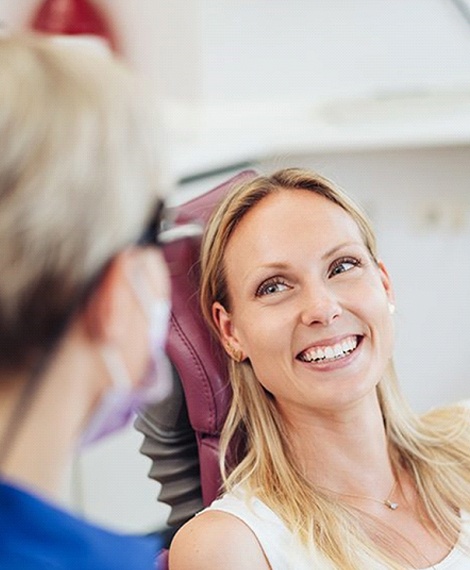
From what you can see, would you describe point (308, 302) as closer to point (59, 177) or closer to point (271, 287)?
point (271, 287)

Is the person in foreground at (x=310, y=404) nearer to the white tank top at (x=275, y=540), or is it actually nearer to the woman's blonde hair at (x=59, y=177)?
the white tank top at (x=275, y=540)

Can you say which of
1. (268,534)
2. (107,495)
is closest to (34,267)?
(268,534)

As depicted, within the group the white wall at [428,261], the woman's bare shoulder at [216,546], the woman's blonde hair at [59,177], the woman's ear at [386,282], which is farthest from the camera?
the white wall at [428,261]

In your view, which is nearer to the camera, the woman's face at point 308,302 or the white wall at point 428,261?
the woman's face at point 308,302

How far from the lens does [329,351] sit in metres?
1.45

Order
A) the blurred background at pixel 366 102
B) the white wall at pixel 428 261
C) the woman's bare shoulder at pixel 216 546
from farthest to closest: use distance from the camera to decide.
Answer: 1. the white wall at pixel 428 261
2. the blurred background at pixel 366 102
3. the woman's bare shoulder at pixel 216 546

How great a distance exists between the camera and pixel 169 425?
64.9 inches

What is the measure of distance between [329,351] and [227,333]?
0.61 ft

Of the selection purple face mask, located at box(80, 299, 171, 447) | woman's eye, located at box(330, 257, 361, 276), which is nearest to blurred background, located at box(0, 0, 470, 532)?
woman's eye, located at box(330, 257, 361, 276)

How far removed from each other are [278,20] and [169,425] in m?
2.05

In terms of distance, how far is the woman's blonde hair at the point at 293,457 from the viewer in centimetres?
145

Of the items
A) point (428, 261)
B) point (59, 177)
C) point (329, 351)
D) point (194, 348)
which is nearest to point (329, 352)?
point (329, 351)

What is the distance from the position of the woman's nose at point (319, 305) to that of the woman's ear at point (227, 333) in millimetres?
145

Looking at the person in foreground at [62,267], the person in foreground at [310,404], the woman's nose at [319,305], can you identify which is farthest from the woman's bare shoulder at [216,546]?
the person in foreground at [62,267]
